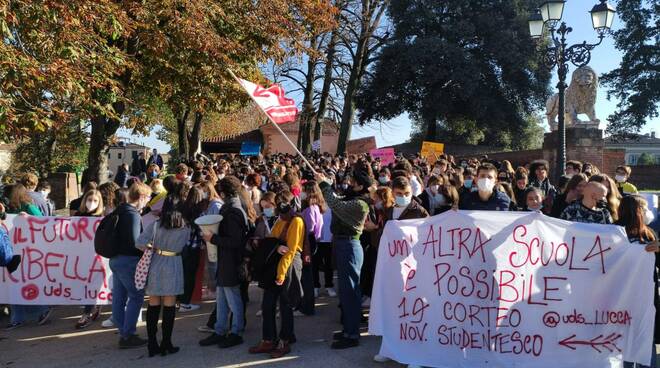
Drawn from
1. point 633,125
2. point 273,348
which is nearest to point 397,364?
point 273,348

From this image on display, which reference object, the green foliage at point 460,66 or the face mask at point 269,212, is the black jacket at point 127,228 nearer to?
the face mask at point 269,212

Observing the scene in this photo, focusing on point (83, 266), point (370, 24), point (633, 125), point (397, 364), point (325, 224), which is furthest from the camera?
point (633, 125)

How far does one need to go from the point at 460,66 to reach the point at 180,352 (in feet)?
91.7

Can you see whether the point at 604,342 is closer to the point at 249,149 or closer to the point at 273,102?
the point at 273,102

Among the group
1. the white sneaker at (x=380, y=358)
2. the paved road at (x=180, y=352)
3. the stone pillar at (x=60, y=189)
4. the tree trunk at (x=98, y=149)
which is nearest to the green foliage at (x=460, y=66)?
the stone pillar at (x=60, y=189)

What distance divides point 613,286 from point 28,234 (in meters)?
→ 6.52

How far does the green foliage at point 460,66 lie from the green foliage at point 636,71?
27.7ft

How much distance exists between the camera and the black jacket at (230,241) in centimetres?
561

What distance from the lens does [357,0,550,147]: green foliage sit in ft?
102

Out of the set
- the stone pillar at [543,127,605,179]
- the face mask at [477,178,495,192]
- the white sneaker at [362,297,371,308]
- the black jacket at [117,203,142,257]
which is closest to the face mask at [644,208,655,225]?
the face mask at [477,178,495,192]

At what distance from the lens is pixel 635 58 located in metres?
38.7

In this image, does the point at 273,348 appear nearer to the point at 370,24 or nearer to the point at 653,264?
the point at 653,264

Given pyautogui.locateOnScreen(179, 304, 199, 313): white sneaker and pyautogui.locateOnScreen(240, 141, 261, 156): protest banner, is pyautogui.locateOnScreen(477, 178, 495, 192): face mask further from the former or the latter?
pyautogui.locateOnScreen(240, 141, 261, 156): protest banner

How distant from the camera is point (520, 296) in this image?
4.85 meters
